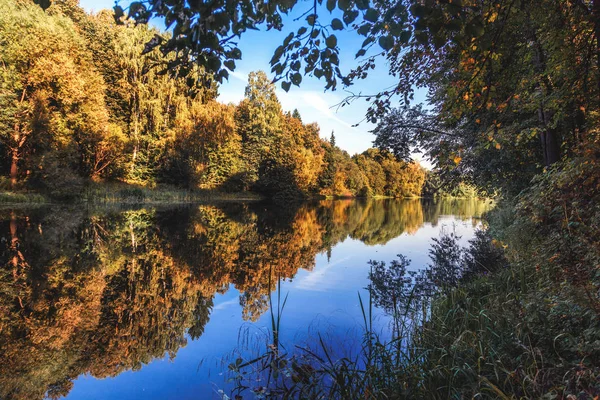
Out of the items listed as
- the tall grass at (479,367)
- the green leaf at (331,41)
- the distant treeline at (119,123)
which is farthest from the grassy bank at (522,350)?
the distant treeline at (119,123)

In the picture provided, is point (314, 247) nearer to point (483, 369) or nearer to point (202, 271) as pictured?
point (202, 271)

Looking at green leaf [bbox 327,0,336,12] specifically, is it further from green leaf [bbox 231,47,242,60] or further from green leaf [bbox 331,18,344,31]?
green leaf [bbox 231,47,242,60]

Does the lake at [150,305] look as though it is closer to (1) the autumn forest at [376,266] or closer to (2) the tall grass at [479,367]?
(1) the autumn forest at [376,266]

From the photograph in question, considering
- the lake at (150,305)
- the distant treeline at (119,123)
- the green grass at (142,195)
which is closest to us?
the lake at (150,305)

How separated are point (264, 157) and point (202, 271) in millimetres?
38423

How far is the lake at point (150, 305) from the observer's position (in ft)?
11.8

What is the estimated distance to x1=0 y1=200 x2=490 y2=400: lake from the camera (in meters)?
3.61

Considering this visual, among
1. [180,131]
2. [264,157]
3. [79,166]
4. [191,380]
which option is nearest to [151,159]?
[180,131]

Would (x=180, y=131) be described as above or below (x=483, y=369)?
above

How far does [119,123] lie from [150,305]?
3178cm

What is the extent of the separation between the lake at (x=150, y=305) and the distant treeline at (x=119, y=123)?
323 centimetres

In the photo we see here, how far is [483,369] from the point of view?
109 inches

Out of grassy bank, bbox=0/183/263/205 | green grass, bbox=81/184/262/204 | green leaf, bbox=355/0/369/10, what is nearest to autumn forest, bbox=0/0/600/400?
green leaf, bbox=355/0/369/10

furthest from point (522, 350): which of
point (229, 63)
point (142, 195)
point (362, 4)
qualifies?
point (142, 195)
